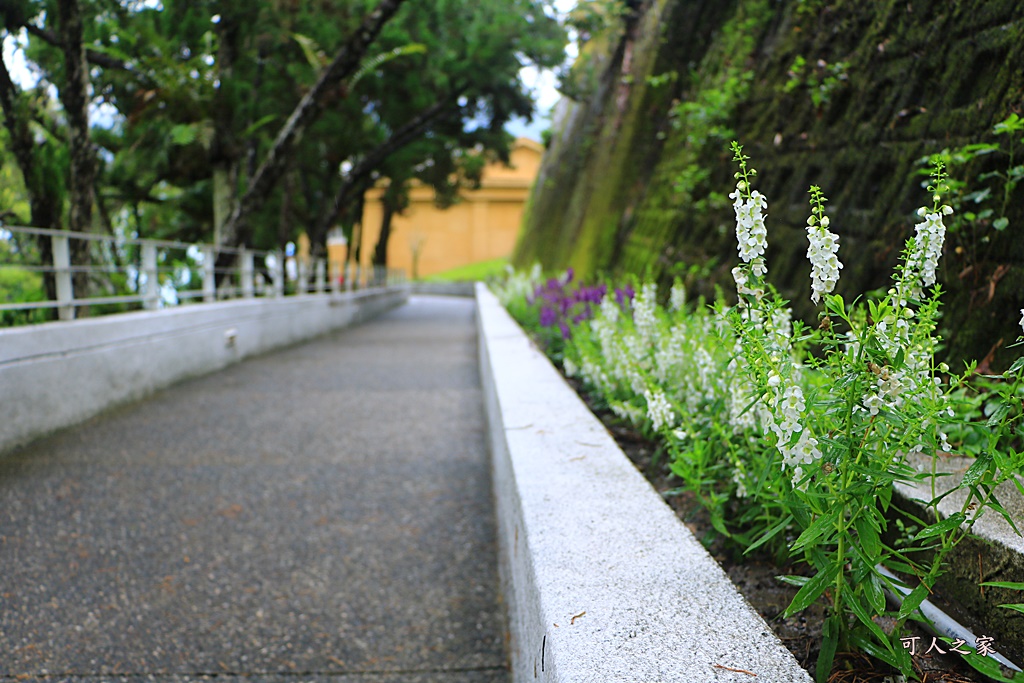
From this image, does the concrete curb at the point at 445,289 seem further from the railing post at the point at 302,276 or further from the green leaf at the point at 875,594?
the green leaf at the point at 875,594

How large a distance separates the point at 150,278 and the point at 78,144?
5.85 feet

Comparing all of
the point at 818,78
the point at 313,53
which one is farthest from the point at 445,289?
the point at 818,78

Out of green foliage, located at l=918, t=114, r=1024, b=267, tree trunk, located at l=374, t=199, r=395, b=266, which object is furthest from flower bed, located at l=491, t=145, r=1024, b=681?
tree trunk, located at l=374, t=199, r=395, b=266

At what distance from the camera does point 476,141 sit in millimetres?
19312

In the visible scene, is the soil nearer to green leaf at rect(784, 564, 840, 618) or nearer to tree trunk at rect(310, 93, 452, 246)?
green leaf at rect(784, 564, 840, 618)

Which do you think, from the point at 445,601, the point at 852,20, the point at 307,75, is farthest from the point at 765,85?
the point at 307,75

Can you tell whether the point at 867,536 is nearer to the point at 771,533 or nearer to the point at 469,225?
the point at 771,533

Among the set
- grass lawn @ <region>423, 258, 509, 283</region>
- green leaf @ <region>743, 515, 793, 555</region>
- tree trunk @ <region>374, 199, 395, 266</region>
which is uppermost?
tree trunk @ <region>374, 199, 395, 266</region>

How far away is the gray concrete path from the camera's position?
252 centimetres

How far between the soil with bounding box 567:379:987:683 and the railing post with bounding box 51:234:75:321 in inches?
180

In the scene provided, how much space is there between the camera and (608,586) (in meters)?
1.70

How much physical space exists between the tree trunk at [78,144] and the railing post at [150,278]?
3.06 feet

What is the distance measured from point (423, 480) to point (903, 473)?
11.0ft

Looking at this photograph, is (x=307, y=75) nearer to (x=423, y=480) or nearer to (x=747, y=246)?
(x=423, y=480)
